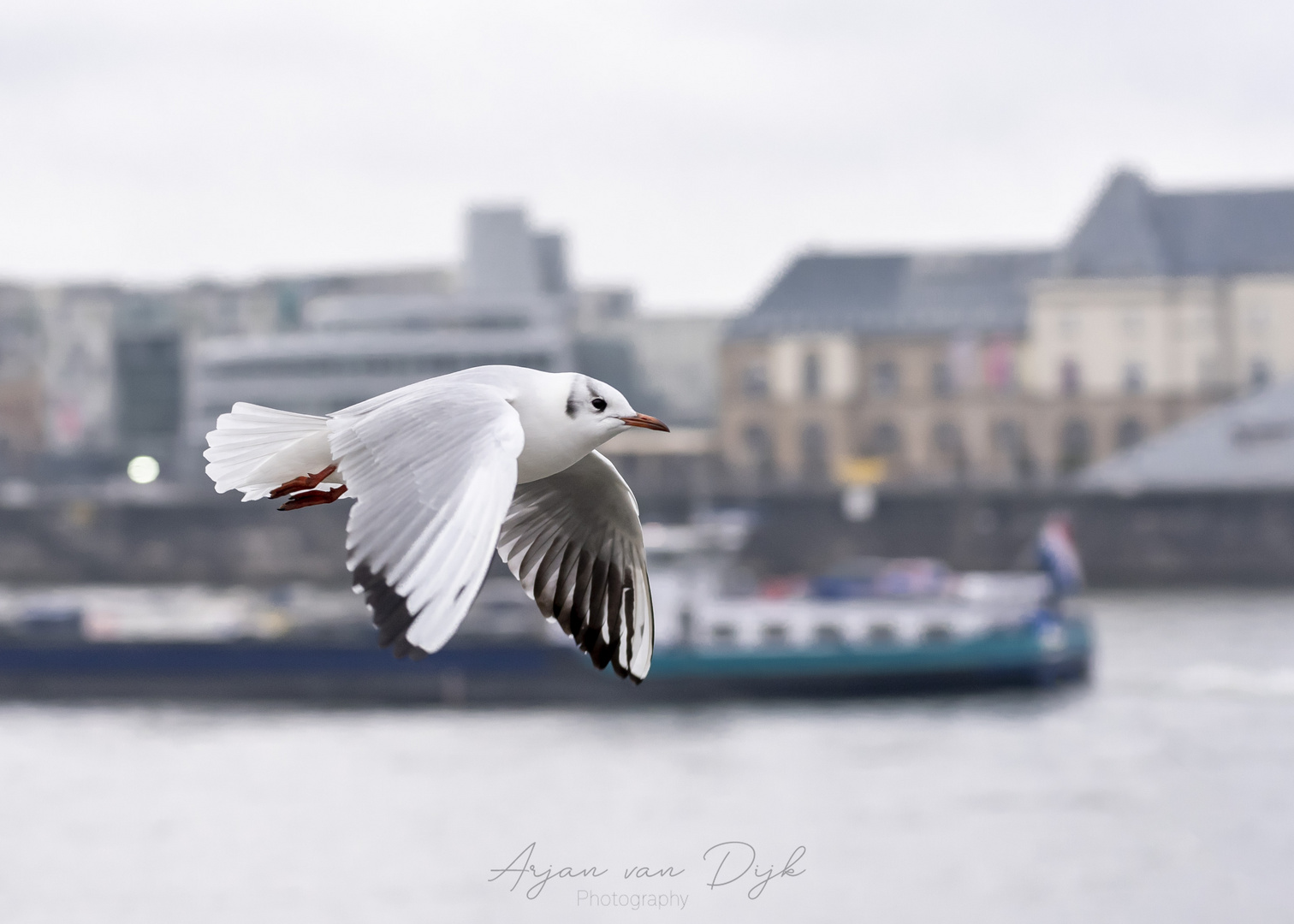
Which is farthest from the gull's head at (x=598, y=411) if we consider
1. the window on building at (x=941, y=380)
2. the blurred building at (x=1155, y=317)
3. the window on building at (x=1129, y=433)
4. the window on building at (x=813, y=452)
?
the window on building at (x=941, y=380)

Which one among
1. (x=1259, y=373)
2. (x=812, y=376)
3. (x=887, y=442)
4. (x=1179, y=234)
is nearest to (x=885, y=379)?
(x=887, y=442)

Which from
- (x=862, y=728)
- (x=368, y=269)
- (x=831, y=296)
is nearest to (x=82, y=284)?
(x=368, y=269)

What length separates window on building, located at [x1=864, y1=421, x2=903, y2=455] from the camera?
73750 millimetres

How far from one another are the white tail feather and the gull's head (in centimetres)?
66

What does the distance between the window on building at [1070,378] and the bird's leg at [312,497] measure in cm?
6830

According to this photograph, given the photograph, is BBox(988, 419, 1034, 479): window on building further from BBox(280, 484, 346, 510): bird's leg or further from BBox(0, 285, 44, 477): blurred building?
BBox(280, 484, 346, 510): bird's leg

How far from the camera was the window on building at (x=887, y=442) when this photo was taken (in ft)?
242

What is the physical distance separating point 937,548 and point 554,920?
3910 centimetres

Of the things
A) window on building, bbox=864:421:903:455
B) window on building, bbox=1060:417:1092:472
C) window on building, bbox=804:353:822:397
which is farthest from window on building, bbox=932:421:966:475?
window on building, bbox=804:353:822:397

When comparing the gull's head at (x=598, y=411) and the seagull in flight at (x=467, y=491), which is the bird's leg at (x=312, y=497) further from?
the gull's head at (x=598, y=411)

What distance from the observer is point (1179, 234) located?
2832 inches

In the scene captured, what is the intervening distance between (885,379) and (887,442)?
7.50ft

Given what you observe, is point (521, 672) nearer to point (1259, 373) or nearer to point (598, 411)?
point (598, 411)

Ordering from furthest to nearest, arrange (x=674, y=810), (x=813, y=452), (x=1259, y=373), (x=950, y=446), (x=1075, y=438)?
(x=813, y=452) → (x=950, y=446) → (x=1075, y=438) → (x=1259, y=373) → (x=674, y=810)
